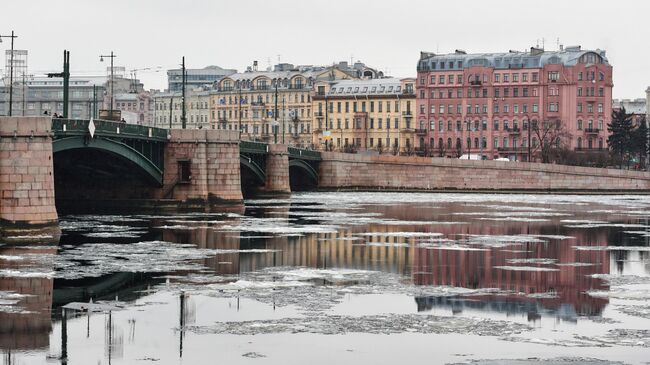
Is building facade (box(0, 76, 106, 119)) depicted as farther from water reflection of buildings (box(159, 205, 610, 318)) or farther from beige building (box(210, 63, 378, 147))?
water reflection of buildings (box(159, 205, 610, 318))

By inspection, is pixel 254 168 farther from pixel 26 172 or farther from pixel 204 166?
pixel 26 172

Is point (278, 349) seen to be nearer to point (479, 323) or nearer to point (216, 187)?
point (479, 323)

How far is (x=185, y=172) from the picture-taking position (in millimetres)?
66062

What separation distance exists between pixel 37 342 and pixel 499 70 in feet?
409

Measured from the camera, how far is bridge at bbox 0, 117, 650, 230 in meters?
44.9

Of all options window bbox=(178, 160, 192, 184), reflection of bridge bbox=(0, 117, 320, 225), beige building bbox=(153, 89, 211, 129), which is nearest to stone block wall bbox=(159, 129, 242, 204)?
reflection of bridge bbox=(0, 117, 320, 225)

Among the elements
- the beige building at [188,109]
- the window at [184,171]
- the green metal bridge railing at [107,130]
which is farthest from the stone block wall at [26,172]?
the beige building at [188,109]

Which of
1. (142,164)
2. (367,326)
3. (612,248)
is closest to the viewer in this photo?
(367,326)

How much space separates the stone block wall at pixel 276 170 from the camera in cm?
8538

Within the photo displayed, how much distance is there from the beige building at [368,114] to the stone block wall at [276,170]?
62263 millimetres

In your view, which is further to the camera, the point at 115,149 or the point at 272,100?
the point at 272,100

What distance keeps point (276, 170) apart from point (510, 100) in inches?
2509

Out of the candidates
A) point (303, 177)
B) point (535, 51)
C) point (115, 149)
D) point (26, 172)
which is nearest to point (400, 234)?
point (26, 172)

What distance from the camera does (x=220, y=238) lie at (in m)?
44.5
